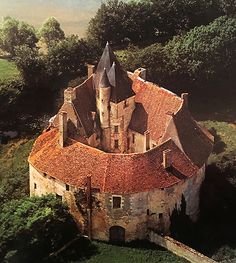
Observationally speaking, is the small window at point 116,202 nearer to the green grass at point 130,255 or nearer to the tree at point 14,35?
the green grass at point 130,255

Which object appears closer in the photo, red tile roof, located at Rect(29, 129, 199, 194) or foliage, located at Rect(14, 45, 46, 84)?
Answer: red tile roof, located at Rect(29, 129, 199, 194)

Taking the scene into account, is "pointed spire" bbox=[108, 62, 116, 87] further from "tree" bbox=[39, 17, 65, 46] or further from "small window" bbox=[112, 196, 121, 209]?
"tree" bbox=[39, 17, 65, 46]

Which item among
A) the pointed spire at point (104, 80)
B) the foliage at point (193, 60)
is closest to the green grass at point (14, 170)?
the pointed spire at point (104, 80)

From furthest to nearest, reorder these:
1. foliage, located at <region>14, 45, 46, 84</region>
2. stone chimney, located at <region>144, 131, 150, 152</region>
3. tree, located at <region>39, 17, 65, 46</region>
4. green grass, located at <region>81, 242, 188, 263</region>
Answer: tree, located at <region>39, 17, 65, 46</region> < foliage, located at <region>14, 45, 46, 84</region> < stone chimney, located at <region>144, 131, 150, 152</region> < green grass, located at <region>81, 242, 188, 263</region>

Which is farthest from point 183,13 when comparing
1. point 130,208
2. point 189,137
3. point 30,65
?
point 130,208

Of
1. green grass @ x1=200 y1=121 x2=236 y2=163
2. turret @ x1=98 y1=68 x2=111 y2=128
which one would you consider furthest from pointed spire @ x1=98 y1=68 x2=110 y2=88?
green grass @ x1=200 y1=121 x2=236 y2=163

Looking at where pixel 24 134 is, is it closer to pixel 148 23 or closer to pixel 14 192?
pixel 14 192

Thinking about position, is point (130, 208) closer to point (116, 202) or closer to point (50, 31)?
point (116, 202)

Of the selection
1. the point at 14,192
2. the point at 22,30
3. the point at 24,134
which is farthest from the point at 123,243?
the point at 22,30
